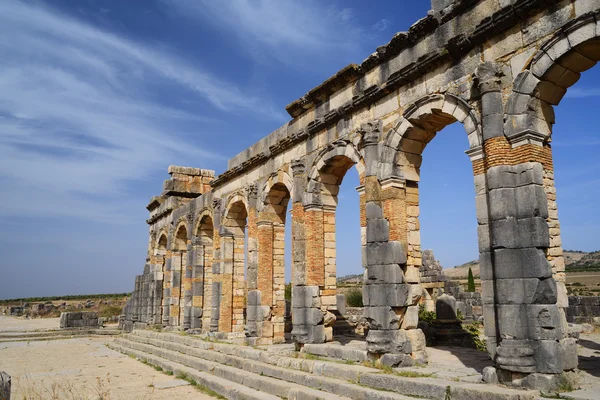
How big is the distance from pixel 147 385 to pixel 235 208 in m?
6.84

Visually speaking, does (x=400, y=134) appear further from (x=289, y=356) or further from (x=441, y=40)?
(x=289, y=356)

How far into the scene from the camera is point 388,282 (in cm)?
841

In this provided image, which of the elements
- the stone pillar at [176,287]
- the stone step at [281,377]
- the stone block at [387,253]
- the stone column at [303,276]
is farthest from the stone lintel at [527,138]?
the stone pillar at [176,287]

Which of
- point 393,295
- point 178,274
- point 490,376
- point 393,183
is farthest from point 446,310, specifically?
point 178,274

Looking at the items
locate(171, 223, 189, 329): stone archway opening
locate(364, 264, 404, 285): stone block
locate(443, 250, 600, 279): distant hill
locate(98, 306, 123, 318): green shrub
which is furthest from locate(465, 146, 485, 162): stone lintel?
locate(443, 250, 600, 279): distant hill

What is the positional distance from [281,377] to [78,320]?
21.1 metres

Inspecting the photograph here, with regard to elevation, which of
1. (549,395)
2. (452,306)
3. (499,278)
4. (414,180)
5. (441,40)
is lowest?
(549,395)

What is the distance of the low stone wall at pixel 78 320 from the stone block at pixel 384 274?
22459 millimetres

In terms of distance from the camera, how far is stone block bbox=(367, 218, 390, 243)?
28.6 ft

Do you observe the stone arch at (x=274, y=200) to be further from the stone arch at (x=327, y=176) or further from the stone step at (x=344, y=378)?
the stone step at (x=344, y=378)

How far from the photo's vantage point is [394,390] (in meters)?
6.89

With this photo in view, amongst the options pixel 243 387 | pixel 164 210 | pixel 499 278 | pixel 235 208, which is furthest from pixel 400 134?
pixel 164 210

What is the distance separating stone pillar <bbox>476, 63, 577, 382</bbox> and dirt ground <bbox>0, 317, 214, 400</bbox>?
5.55 meters

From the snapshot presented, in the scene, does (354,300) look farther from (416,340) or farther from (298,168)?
(416,340)
